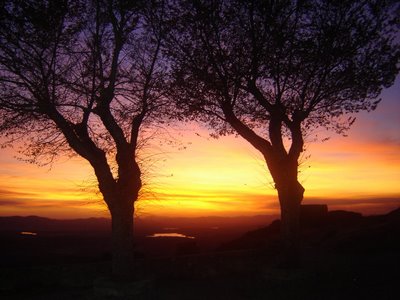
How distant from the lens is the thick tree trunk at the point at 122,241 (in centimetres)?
1359

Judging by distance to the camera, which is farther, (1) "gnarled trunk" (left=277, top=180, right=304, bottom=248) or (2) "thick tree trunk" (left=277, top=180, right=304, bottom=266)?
(1) "gnarled trunk" (left=277, top=180, right=304, bottom=248)

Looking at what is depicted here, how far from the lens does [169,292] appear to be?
14.5m

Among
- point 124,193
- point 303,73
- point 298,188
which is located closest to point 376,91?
point 303,73

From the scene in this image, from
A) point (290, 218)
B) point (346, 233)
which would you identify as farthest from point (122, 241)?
point (346, 233)

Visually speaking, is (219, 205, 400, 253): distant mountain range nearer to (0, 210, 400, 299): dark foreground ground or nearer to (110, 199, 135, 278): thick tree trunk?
(0, 210, 400, 299): dark foreground ground

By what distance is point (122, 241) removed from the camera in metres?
13.7

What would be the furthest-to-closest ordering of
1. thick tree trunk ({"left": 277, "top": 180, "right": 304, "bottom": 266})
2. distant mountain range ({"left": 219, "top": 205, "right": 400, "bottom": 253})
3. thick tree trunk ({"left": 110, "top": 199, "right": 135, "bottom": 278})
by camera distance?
distant mountain range ({"left": 219, "top": 205, "right": 400, "bottom": 253})
thick tree trunk ({"left": 277, "top": 180, "right": 304, "bottom": 266})
thick tree trunk ({"left": 110, "top": 199, "right": 135, "bottom": 278})

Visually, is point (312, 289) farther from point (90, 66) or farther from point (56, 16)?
point (56, 16)

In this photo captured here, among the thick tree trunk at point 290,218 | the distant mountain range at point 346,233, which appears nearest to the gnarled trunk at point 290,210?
the thick tree trunk at point 290,218

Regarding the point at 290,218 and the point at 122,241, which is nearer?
the point at 122,241

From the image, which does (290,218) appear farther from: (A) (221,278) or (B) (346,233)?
(B) (346,233)

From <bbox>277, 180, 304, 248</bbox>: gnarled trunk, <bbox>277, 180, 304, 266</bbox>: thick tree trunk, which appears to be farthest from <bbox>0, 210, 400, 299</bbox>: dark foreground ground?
<bbox>277, 180, 304, 248</bbox>: gnarled trunk

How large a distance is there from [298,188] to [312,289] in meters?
3.66

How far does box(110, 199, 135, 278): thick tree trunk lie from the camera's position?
13.6 meters
